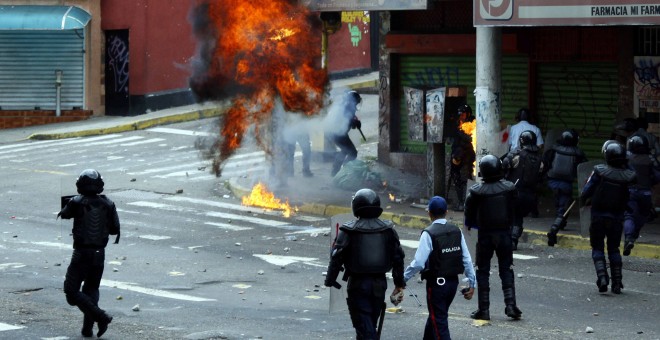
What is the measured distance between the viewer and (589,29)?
72.0ft

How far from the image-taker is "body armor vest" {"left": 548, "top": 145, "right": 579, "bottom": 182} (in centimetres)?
1819

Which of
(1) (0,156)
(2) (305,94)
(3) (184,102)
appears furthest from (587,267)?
(3) (184,102)

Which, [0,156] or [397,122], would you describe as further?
[0,156]

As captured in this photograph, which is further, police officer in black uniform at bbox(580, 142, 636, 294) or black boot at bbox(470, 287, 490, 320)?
police officer in black uniform at bbox(580, 142, 636, 294)

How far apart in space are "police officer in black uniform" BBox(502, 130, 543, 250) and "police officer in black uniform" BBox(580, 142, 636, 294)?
2.82m

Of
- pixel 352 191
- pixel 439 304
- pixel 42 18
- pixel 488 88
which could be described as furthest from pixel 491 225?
pixel 42 18

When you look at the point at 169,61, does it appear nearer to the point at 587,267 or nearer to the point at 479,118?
→ the point at 479,118

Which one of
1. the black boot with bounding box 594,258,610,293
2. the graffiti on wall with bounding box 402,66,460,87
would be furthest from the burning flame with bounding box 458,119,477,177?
the black boot with bounding box 594,258,610,293

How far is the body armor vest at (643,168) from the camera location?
1712 centimetres

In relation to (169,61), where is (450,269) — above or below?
below

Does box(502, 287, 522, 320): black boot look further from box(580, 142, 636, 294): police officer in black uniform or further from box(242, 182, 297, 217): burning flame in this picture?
box(242, 182, 297, 217): burning flame

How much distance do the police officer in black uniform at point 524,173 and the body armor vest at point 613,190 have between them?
2.91 metres

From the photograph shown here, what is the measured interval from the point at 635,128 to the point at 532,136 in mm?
1630

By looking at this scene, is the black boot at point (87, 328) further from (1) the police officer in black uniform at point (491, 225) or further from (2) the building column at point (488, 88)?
(2) the building column at point (488, 88)
